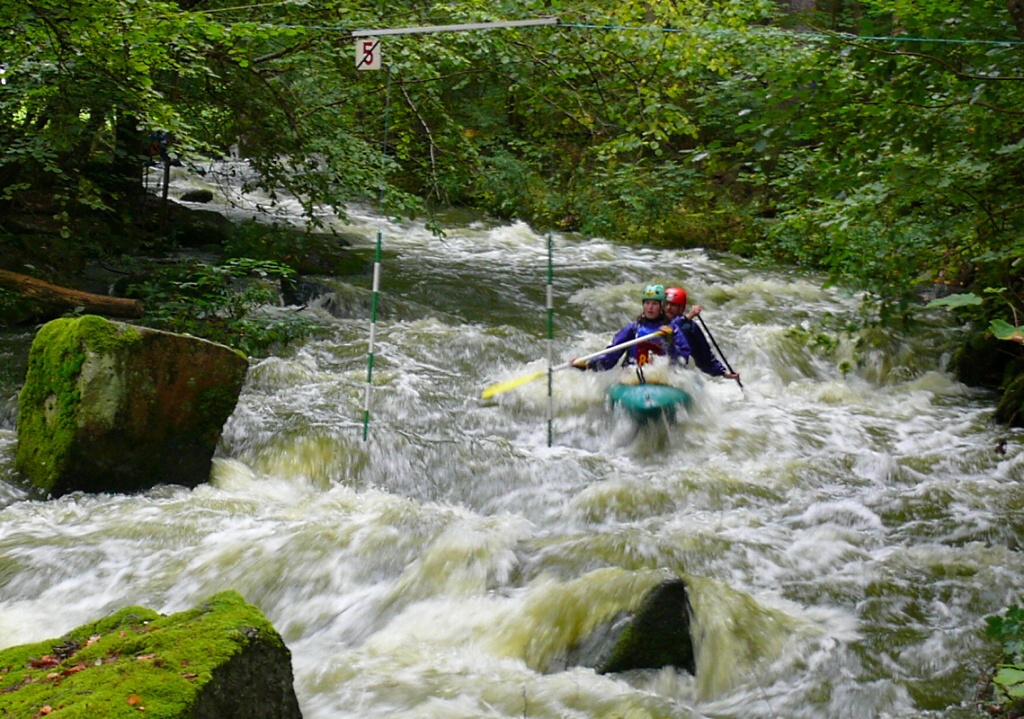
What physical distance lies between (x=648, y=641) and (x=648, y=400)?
3.13m

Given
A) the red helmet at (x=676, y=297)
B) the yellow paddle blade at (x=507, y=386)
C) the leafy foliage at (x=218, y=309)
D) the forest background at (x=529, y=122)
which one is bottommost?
the yellow paddle blade at (x=507, y=386)

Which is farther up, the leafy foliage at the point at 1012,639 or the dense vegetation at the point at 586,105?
the dense vegetation at the point at 586,105

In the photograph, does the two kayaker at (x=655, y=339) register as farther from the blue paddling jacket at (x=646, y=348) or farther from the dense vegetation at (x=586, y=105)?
the dense vegetation at (x=586, y=105)

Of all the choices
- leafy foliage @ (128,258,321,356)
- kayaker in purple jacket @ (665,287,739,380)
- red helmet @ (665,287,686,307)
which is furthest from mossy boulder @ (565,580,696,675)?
leafy foliage @ (128,258,321,356)

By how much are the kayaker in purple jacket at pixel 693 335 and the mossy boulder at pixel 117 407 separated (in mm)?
3691

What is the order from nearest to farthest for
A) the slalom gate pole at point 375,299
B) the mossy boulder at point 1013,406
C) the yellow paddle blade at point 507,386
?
1. the slalom gate pole at point 375,299
2. the yellow paddle blade at point 507,386
3. the mossy boulder at point 1013,406

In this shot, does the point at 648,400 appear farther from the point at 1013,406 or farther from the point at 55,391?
the point at 55,391

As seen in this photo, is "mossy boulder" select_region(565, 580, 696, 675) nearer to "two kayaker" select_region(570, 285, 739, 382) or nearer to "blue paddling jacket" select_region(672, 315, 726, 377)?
"two kayaker" select_region(570, 285, 739, 382)

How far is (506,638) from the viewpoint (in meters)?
3.62

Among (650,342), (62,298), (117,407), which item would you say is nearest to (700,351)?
(650,342)

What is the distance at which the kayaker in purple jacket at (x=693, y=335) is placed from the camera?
724 centimetres

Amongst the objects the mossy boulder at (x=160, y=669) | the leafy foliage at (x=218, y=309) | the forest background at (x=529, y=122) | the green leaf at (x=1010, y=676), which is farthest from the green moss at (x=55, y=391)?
the green leaf at (x=1010, y=676)

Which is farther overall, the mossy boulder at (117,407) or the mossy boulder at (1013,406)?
the mossy boulder at (1013,406)

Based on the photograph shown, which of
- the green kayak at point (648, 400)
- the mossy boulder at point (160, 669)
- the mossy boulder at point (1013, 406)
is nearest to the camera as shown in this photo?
the mossy boulder at point (160, 669)
